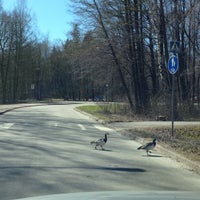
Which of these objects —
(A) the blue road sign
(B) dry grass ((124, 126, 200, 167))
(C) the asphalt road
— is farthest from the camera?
(A) the blue road sign

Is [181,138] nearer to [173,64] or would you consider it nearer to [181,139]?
[181,139]

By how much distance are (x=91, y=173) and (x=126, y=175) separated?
727 mm

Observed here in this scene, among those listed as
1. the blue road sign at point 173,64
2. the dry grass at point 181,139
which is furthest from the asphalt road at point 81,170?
the blue road sign at point 173,64

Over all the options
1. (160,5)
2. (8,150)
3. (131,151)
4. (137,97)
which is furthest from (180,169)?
(137,97)

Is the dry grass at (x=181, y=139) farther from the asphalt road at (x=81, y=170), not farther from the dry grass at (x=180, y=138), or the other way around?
the asphalt road at (x=81, y=170)

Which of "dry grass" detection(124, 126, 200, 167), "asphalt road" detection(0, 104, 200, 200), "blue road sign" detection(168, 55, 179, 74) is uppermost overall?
"blue road sign" detection(168, 55, 179, 74)

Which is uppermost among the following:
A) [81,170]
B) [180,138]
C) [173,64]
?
[173,64]

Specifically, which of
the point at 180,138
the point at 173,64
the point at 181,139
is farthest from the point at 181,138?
the point at 173,64

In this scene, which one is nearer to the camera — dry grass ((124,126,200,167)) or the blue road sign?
dry grass ((124,126,200,167))

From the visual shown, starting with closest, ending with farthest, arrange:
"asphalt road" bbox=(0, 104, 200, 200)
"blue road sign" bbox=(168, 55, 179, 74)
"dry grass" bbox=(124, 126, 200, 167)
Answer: "asphalt road" bbox=(0, 104, 200, 200)
"dry grass" bbox=(124, 126, 200, 167)
"blue road sign" bbox=(168, 55, 179, 74)

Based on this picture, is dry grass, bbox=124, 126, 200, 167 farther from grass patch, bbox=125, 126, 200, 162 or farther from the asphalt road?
the asphalt road

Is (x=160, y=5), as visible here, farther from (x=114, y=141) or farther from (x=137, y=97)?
(x=114, y=141)

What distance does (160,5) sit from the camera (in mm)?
28641

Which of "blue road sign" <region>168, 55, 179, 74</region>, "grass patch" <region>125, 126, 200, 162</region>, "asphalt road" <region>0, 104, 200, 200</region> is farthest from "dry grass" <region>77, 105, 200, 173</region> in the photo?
"blue road sign" <region>168, 55, 179, 74</region>
